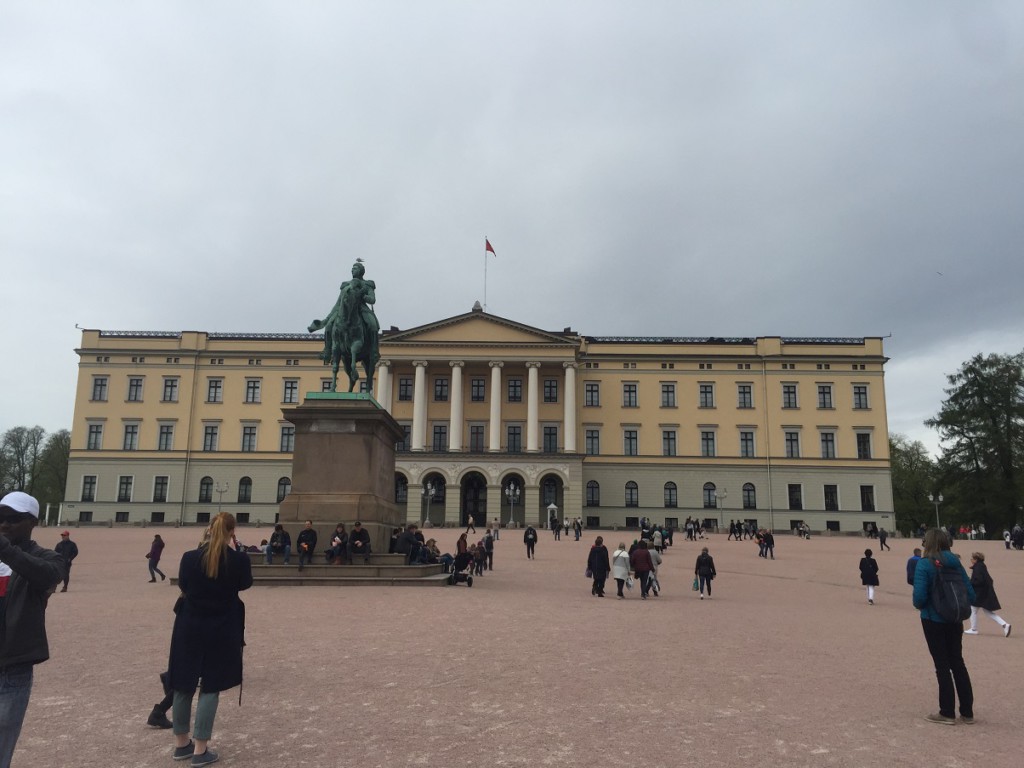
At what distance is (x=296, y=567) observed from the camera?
17.1 meters

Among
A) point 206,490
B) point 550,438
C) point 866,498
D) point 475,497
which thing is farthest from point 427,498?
point 866,498

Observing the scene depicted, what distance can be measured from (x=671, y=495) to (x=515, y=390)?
15096 mm

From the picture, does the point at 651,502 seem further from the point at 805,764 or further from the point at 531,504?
the point at 805,764

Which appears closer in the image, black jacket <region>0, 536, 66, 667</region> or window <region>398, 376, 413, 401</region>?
black jacket <region>0, 536, 66, 667</region>

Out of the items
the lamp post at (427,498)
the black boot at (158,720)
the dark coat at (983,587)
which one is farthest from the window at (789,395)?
the black boot at (158,720)

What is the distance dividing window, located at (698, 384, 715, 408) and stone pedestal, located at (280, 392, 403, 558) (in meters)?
51.3

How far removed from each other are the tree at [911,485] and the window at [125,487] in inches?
2676

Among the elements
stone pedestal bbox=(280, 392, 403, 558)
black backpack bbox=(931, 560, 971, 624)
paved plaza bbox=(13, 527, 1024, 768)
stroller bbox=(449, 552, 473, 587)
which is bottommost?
paved plaza bbox=(13, 527, 1024, 768)

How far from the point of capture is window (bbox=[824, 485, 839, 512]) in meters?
63.3

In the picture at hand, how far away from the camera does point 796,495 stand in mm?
63812

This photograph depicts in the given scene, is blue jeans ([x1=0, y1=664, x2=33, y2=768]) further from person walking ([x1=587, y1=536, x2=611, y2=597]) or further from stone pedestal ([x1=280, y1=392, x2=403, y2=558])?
person walking ([x1=587, y1=536, x2=611, y2=597])

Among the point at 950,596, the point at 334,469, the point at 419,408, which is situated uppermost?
the point at 419,408

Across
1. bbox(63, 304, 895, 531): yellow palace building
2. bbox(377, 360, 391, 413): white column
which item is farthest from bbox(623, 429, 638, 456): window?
bbox(377, 360, 391, 413): white column

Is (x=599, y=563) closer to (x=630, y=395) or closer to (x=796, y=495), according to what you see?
(x=630, y=395)
